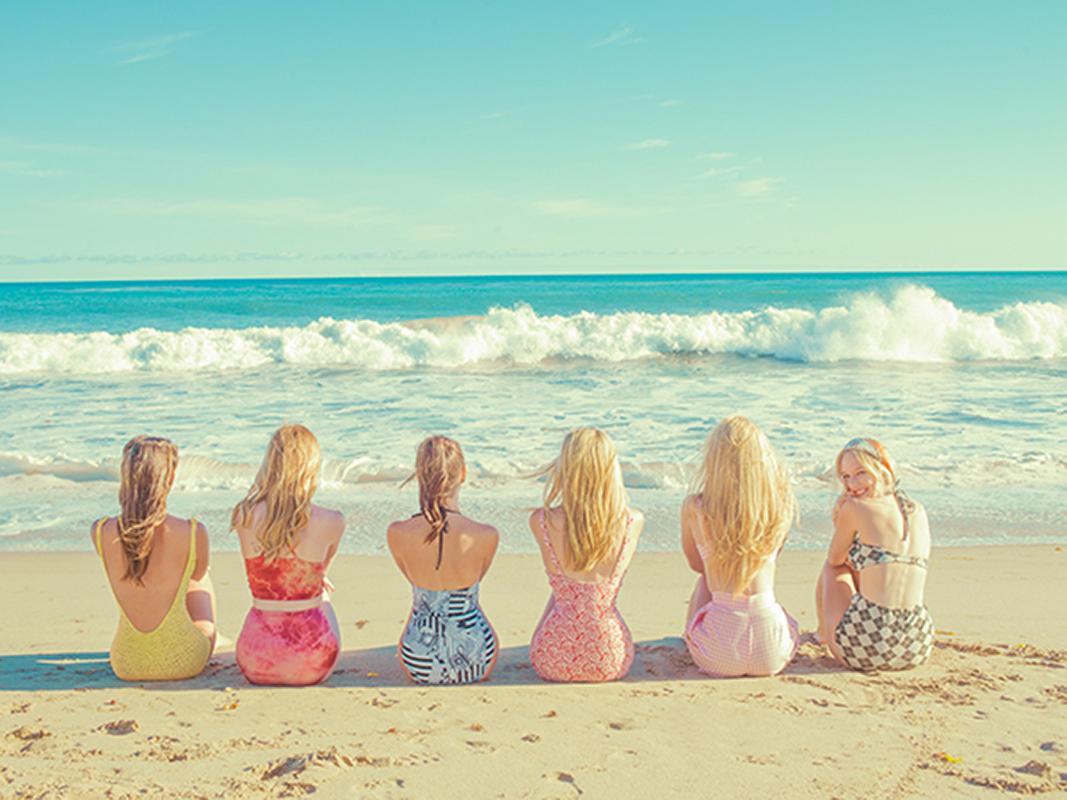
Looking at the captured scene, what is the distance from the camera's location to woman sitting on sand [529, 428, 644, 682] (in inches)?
148

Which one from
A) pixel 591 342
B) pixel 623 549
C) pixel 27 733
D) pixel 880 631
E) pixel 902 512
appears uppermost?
pixel 591 342

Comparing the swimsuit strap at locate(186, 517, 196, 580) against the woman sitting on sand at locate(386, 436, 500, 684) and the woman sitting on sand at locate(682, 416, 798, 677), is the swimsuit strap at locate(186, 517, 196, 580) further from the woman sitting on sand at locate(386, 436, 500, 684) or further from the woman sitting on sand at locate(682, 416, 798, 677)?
the woman sitting on sand at locate(682, 416, 798, 677)

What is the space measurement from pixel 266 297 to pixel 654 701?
42.9 metres

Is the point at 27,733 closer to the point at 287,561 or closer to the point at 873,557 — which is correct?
the point at 287,561

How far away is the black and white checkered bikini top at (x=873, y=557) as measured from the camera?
392 cm

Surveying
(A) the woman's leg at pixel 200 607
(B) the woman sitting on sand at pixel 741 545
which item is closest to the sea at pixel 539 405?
(B) the woman sitting on sand at pixel 741 545

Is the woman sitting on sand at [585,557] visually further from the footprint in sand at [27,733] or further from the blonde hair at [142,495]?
the footprint in sand at [27,733]

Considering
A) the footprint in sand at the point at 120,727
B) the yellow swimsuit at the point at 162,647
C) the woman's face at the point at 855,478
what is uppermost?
the woman's face at the point at 855,478

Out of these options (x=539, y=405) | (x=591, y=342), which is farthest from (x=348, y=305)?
(x=539, y=405)

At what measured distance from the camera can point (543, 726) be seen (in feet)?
11.0

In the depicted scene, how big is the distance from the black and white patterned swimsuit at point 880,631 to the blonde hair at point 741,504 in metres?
Result: 0.43

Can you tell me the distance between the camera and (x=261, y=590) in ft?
12.5

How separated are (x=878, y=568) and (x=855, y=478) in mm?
379

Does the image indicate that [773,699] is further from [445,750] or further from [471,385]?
[471,385]
